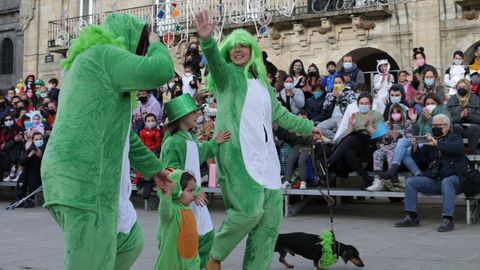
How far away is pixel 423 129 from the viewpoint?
29.6ft

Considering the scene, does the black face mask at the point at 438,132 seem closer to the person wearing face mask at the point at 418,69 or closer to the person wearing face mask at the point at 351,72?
the person wearing face mask at the point at 418,69

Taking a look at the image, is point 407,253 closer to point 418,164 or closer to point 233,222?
point 233,222

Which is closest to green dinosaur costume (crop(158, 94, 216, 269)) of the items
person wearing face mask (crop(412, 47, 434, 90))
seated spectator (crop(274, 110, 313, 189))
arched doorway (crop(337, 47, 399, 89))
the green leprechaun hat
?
the green leprechaun hat

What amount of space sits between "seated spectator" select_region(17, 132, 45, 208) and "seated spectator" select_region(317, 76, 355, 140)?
18.8ft

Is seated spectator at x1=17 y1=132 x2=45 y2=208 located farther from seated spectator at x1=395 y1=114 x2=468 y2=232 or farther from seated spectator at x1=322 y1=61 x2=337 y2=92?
seated spectator at x1=395 y1=114 x2=468 y2=232

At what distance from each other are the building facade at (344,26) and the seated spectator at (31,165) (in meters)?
4.16

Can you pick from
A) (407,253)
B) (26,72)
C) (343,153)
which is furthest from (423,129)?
(26,72)

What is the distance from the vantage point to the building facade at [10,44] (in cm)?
2533

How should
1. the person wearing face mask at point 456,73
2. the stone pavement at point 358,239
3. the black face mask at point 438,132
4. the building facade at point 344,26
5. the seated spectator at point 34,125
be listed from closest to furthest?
the stone pavement at point 358,239 < the black face mask at point 438,132 < the person wearing face mask at point 456,73 < the seated spectator at point 34,125 < the building facade at point 344,26

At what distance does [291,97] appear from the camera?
35.3ft

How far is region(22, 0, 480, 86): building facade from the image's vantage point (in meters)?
15.0

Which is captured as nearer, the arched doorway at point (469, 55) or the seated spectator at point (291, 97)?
the seated spectator at point (291, 97)

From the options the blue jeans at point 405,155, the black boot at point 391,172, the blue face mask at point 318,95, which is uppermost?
the blue face mask at point 318,95

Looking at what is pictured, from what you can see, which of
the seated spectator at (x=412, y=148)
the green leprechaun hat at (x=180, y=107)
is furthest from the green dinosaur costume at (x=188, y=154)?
the seated spectator at (x=412, y=148)
